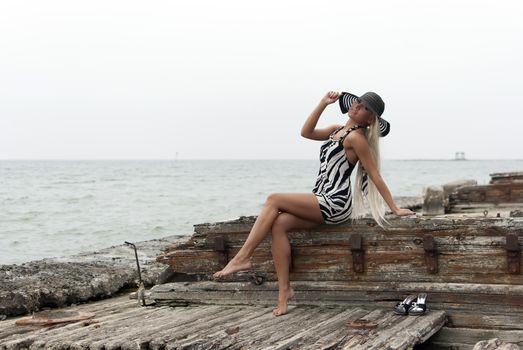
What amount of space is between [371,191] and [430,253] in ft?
2.48

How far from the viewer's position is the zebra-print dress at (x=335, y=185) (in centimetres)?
597

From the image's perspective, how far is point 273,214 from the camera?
5922 millimetres

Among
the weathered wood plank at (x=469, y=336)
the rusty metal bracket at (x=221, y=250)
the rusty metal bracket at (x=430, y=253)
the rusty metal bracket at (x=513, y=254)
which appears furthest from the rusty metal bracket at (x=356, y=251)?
the rusty metal bracket at (x=221, y=250)

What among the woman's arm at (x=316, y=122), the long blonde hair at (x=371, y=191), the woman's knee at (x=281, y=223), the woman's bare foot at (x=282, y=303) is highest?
the woman's arm at (x=316, y=122)

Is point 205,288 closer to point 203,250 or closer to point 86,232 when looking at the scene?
point 203,250

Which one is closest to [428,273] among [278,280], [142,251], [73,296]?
[278,280]

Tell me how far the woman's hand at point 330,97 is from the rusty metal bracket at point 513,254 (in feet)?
6.35

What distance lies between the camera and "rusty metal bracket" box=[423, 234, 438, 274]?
5.68 metres

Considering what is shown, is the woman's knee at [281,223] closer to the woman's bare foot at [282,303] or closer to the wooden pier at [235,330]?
the woman's bare foot at [282,303]

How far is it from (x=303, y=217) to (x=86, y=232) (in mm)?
19124

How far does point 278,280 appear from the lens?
6.04 metres

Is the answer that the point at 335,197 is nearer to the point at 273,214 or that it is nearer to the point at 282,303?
the point at 273,214

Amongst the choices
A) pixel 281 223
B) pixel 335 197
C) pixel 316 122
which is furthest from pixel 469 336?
pixel 316 122

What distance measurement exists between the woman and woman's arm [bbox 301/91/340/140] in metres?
0.17
